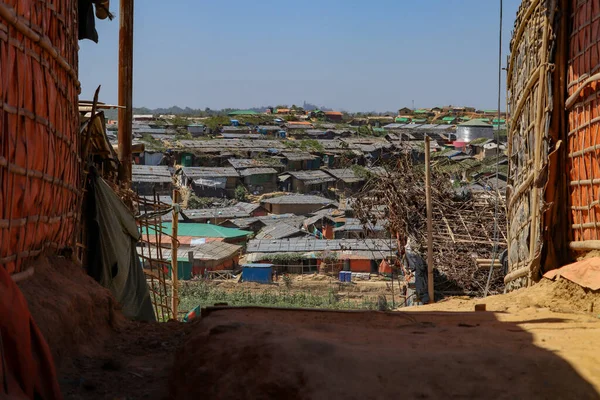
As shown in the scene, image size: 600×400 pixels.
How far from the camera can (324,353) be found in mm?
3895

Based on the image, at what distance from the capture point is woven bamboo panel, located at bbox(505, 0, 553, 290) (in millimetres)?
7324

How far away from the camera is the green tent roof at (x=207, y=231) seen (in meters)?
31.1

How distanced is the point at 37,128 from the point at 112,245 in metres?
2.72

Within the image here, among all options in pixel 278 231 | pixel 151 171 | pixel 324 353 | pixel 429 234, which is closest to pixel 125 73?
pixel 429 234

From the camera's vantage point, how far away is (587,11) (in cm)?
668

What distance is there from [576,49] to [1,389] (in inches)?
224

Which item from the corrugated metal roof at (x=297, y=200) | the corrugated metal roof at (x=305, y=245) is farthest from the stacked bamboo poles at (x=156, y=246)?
the corrugated metal roof at (x=297, y=200)

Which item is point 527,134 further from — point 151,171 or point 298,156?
point 298,156

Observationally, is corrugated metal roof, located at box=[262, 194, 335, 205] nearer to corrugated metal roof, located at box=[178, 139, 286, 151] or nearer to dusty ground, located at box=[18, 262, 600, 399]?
corrugated metal roof, located at box=[178, 139, 286, 151]

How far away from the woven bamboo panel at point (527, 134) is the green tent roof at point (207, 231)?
2273 cm

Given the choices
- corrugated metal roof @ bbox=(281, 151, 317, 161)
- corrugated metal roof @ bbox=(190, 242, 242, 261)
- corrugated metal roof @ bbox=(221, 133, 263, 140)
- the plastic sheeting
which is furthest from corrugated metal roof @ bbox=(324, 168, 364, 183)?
the plastic sheeting

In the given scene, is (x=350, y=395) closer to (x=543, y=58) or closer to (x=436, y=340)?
(x=436, y=340)

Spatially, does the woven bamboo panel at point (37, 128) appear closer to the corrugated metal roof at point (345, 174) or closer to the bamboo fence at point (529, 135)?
the bamboo fence at point (529, 135)

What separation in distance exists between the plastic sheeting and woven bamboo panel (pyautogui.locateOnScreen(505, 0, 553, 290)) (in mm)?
4055
